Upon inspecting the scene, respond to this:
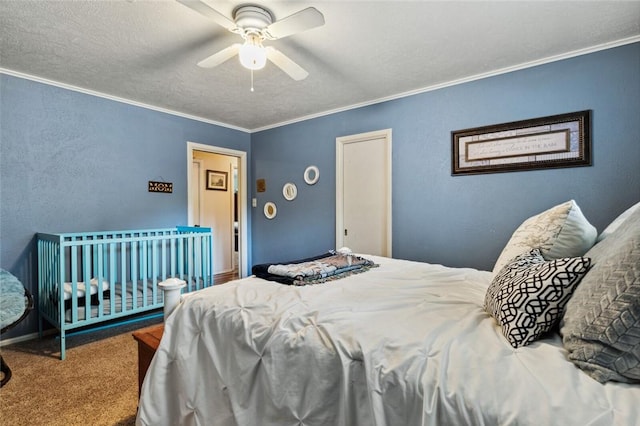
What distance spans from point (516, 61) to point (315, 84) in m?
1.68

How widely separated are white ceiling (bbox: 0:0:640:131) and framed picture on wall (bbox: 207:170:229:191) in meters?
2.26

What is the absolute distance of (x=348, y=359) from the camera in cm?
93

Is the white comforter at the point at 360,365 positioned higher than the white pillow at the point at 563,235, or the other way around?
the white pillow at the point at 563,235

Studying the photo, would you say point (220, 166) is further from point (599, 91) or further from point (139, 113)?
point (599, 91)

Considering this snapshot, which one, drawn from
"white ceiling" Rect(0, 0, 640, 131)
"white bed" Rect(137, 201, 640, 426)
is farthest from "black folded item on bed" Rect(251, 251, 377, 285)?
"white ceiling" Rect(0, 0, 640, 131)

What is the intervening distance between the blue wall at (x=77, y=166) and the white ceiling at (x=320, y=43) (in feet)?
0.78

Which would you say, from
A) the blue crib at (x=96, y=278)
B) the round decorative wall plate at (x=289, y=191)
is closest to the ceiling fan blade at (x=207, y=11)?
the blue crib at (x=96, y=278)

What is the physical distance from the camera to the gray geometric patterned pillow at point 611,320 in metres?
0.68

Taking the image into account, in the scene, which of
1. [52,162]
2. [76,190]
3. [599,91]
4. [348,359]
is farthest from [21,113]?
[599,91]

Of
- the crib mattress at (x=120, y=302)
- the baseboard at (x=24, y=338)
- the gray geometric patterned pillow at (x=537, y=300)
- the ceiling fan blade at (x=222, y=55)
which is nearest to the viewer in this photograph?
the gray geometric patterned pillow at (x=537, y=300)

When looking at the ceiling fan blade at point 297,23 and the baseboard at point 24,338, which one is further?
the baseboard at point 24,338

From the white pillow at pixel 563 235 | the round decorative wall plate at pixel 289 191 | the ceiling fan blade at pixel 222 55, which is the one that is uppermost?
the ceiling fan blade at pixel 222 55

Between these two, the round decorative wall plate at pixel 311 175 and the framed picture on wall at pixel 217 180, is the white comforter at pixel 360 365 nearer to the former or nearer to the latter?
the round decorative wall plate at pixel 311 175

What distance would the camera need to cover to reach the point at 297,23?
5.42 ft
